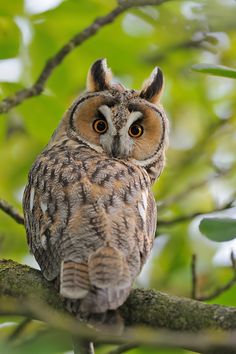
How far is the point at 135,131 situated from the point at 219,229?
2.20 meters

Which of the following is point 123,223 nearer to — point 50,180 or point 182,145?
point 50,180

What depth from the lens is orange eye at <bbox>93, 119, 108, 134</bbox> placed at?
12.9 feet

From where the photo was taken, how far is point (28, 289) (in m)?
2.59

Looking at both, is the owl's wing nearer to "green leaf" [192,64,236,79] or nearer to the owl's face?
the owl's face

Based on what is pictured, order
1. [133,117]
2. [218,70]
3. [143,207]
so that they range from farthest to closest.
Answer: [133,117] < [143,207] < [218,70]

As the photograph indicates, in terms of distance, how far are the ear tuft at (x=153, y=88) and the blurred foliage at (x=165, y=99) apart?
145mm

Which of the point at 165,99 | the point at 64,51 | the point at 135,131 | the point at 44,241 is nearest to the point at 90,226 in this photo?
the point at 44,241

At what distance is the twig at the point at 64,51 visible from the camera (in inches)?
149

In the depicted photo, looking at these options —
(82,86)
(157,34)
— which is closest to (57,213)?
(157,34)

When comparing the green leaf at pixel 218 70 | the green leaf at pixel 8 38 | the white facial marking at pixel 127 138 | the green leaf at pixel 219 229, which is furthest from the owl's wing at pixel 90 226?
the green leaf at pixel 218 70

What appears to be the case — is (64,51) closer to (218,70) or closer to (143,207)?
(143,207)

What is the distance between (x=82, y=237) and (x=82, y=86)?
10.6ft

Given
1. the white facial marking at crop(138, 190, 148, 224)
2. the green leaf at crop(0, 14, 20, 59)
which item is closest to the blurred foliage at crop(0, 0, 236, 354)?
the green leaf at crop(0, 14, 20, 59)

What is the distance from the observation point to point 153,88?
4.47 metres
